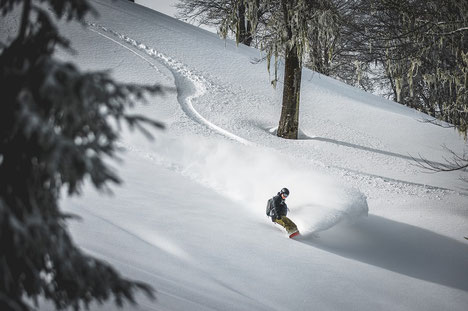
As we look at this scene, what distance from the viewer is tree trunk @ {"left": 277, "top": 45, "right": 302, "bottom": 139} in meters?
9.77

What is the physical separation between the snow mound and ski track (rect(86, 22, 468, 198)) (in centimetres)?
51

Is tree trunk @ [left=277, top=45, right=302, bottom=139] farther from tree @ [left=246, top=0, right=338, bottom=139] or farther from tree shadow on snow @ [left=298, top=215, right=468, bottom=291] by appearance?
tree shadow on snow @ [left=298, top=215, right=468, bottom=291]

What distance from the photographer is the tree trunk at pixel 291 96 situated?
9773 millimetres

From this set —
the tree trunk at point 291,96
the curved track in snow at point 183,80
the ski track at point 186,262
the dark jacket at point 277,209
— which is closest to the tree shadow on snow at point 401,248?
the dark jacket at point 277,209

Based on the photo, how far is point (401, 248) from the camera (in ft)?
20.6

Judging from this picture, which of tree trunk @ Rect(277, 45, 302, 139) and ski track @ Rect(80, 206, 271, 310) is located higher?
tree trunk @ Rect(277, 45, 302, 139)

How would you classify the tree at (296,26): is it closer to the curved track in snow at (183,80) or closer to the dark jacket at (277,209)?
the curved track in snow at (183,80)

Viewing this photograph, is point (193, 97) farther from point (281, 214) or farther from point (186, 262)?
point (186, 262)

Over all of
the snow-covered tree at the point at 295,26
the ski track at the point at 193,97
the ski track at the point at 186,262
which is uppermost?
the snow-covered tree at the point at 295,26

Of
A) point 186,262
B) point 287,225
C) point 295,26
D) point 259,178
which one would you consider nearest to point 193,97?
point 295,26

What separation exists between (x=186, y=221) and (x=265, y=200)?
7.52 feet

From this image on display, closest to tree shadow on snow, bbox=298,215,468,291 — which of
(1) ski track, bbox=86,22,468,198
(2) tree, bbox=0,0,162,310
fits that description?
(1) ski track, bbox=86,22,468,198

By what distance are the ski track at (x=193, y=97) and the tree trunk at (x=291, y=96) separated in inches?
57.8

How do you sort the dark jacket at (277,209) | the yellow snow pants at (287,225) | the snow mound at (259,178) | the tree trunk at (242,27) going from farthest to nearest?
the tree trunk at (242,27)
the snow mound at (259,178)
the dark jacket at (277,209)
the yellow snow pants at (287,225)
